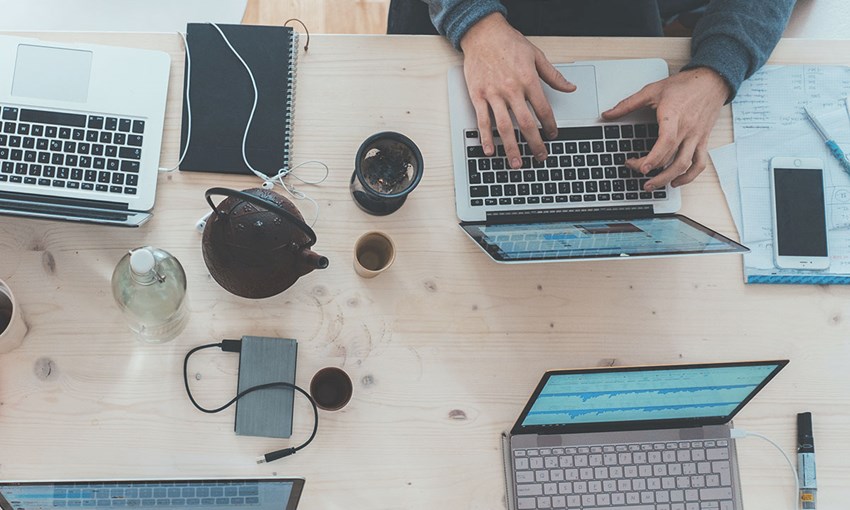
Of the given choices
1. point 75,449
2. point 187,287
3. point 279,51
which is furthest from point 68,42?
point 75,449

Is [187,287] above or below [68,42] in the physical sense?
below

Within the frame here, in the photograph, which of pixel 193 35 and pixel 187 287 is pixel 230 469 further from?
pixel 193 35

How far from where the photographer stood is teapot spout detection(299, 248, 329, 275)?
79cm

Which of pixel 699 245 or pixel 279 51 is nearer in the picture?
pixel 699 245

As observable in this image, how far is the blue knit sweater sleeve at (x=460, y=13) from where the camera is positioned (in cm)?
102

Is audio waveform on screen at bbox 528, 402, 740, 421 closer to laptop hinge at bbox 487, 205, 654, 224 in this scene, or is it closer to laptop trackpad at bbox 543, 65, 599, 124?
laptop hinge at bbox 487, 205, 654, 224

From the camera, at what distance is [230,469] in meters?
0.91

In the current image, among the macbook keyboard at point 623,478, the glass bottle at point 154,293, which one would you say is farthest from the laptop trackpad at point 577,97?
the glass bottle at point 154,293

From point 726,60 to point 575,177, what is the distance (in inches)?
12.1

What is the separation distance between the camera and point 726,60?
1030 mm

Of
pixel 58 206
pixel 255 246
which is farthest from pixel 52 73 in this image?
pixel 255 246

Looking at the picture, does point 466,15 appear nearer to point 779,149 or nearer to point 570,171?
point 570,171

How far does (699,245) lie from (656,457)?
0.32 m

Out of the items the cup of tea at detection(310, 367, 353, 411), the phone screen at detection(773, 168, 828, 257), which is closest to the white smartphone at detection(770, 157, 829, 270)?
the phone screen at detection(773, 168, 828, 257)
